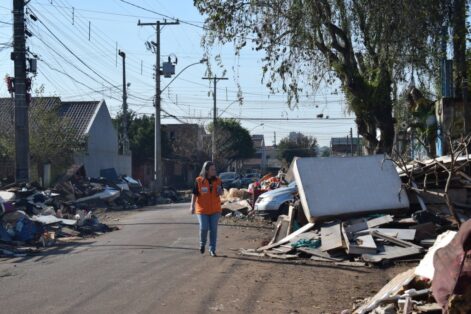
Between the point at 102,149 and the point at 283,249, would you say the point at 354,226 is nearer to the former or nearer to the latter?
the point at 283,249

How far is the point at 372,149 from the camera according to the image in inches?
874

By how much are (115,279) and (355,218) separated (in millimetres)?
5645

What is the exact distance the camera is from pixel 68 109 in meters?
49.5

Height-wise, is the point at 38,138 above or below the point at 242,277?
above

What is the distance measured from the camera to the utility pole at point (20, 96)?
19750 mm

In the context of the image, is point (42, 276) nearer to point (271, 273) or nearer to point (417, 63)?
point (271, 273)

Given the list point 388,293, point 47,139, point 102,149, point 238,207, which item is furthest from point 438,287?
point 102,149

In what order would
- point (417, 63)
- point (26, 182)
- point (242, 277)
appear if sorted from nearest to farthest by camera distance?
point (242, 277), point (417, 63), point (26, 182)

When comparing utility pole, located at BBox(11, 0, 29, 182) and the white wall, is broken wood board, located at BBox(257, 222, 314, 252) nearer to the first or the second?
utility pole, located at BBox(11, 0, 29, 182)

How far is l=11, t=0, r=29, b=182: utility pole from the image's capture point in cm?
1975

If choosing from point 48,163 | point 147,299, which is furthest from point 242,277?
point 48,163

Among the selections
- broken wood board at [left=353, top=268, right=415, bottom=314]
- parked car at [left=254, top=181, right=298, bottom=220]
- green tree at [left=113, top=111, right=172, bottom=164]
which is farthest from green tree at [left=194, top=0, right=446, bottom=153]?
green tree at [left=113, top=111, right=172, bottom=164]

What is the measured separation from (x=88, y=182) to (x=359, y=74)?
17.0 metres

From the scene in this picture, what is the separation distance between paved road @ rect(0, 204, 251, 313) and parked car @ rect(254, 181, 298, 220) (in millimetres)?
6060
